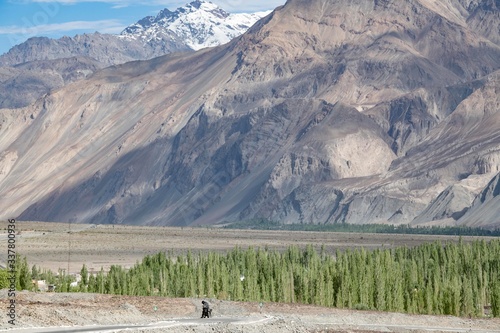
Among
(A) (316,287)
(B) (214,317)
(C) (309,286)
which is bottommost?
(B) (214,317)

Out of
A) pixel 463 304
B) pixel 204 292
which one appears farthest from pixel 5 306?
pixel 463 304

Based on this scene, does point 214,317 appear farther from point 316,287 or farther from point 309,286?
point 309,286

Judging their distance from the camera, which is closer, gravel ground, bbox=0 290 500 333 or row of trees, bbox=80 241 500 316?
gravel ground, bbox=0 290 500 333

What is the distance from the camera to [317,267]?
102875 millimetres

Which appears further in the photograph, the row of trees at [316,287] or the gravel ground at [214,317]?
the row of trees at [316,287]

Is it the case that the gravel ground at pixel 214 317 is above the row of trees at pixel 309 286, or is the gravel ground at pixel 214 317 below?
below

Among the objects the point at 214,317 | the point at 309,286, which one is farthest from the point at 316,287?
the point at 214,317

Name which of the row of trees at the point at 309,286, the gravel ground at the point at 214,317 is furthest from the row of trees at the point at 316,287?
the gravel ground at the point at 214,317

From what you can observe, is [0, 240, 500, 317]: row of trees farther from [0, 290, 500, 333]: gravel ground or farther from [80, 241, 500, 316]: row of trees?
[0, 290, 500, 333]: gravel ground

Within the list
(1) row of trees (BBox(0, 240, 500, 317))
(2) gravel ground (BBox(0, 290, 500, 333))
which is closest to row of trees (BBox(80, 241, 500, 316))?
(1) row of trees (BBox(0, 240, 500, 317))

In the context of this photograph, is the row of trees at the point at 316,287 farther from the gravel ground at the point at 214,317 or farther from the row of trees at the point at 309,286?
the gravel ground at the point at 214,317

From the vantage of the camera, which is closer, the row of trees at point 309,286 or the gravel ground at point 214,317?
the gravel ground at point 214,317

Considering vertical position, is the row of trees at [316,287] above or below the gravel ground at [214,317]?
above

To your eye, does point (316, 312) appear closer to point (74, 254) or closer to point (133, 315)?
point (133, 315)
